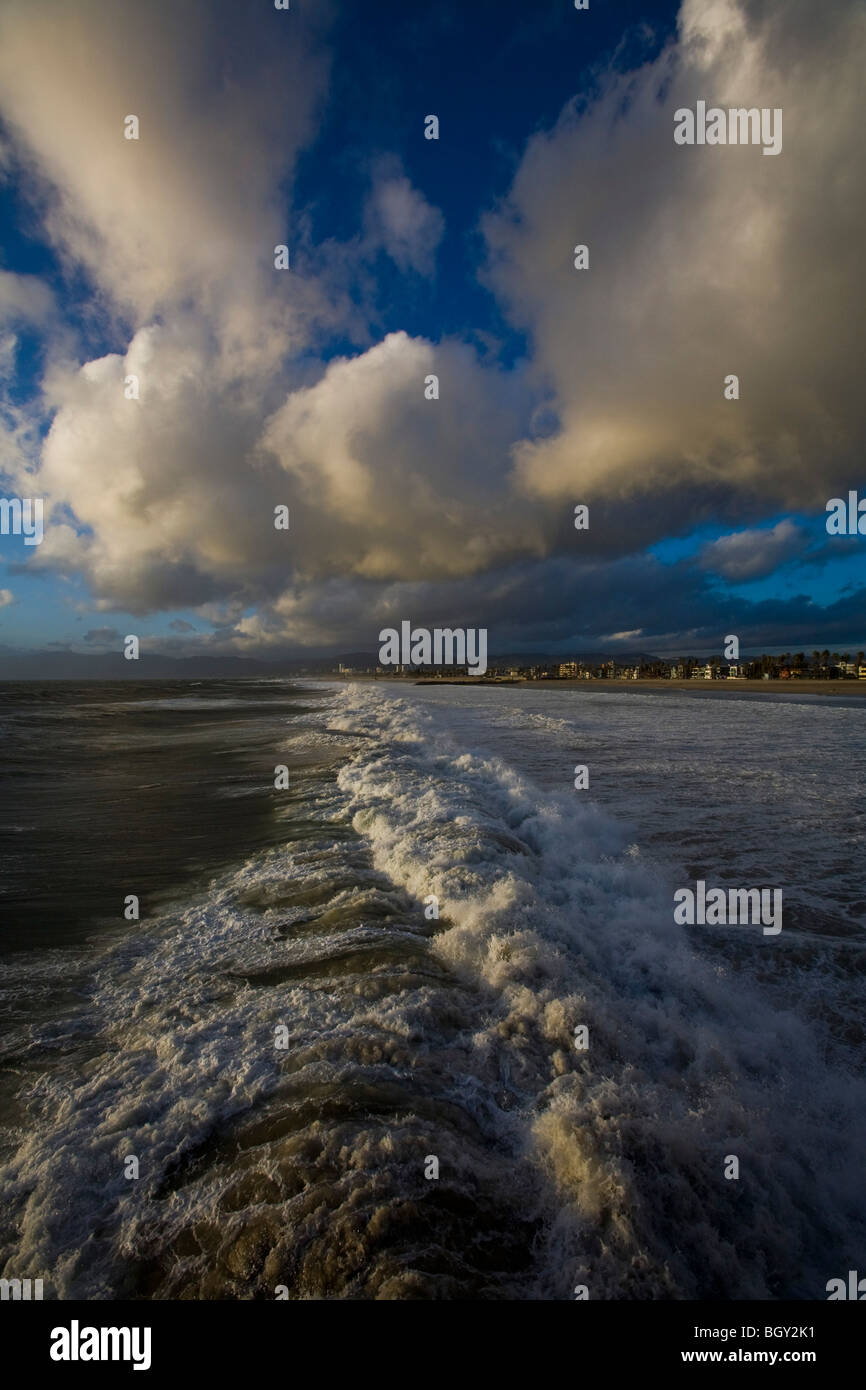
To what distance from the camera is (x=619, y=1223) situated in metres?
3.08

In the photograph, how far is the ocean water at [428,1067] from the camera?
302 centimetres

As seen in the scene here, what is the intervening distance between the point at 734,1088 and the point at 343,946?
158 inches

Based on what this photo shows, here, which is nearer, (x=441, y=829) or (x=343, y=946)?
(x=343, y=946)

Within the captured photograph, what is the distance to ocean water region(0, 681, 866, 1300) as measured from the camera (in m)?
3.02

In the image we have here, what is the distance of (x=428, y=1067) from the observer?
4.29 metres

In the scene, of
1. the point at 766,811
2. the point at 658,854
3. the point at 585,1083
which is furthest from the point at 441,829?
the point at 766,811

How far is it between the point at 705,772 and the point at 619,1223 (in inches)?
639
